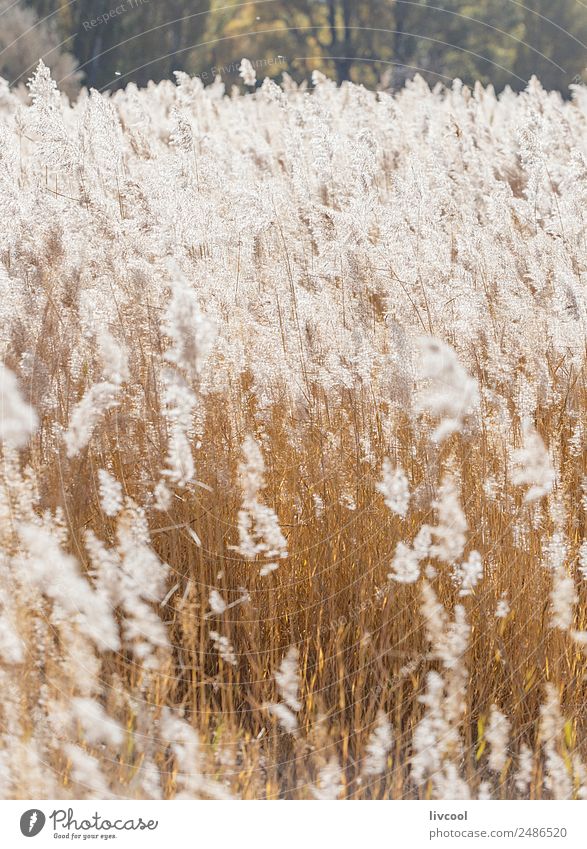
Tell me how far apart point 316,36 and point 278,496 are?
8133 mm

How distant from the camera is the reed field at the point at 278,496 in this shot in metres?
1.31

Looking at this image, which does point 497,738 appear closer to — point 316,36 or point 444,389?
point 444,389

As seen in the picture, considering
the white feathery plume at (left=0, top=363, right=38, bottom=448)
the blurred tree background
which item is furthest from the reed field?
the blurred tree background

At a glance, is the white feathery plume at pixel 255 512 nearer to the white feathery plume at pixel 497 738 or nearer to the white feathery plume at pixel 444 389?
the white feathery plume at pixel 444 389

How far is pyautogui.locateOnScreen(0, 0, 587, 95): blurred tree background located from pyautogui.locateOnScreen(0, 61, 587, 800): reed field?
2.71m

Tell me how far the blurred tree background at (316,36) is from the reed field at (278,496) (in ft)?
8.89

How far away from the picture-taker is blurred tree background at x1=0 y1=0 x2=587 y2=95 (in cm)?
648

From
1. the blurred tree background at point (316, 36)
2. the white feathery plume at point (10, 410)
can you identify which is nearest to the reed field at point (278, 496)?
the white feathery plume at point (10, 410)

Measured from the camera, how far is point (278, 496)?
1746 millimetres

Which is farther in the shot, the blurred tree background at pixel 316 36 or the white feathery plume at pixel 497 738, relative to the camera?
the blurred tree background at pixel 316 36
